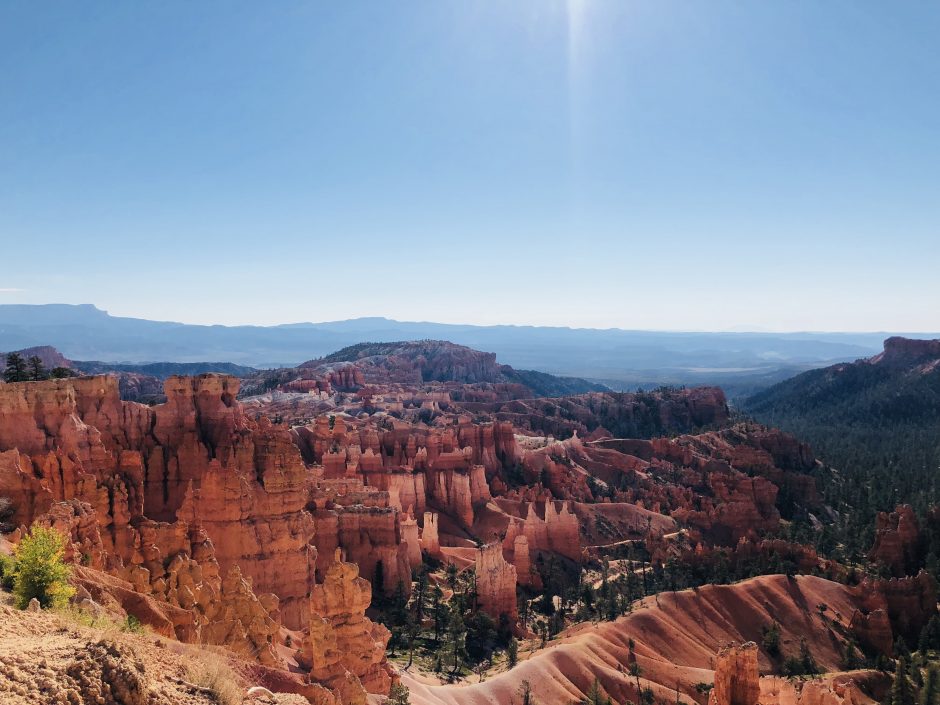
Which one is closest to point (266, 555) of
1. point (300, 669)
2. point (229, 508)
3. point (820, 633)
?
point (229, 508)

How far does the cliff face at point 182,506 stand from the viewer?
2356cm

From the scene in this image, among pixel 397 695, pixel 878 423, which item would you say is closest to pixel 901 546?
pixel 397 695

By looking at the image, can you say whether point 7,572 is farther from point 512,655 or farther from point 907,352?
point 907,352

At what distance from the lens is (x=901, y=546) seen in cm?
6059

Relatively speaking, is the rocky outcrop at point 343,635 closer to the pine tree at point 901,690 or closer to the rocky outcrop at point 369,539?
the rocky outcrop at point 369,539

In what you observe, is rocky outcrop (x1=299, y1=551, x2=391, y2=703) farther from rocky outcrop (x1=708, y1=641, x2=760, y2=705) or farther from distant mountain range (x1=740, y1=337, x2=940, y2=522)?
distant mountain range (x1=740, y1=337, x2=940, y2=522)

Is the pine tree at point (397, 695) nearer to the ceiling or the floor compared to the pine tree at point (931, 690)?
nearer to the ceiling

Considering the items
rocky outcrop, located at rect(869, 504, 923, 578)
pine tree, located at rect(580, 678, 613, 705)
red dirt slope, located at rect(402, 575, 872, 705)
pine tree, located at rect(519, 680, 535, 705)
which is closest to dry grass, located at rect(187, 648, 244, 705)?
red dirt slope, located at rect(402, 575, 872, 705)

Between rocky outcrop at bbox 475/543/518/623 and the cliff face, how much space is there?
13.1 metres

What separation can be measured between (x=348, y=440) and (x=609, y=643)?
3861cm

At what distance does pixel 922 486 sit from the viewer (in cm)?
8494

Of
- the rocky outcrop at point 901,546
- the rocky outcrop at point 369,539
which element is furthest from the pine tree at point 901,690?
the rocky outcrop at point 369,539

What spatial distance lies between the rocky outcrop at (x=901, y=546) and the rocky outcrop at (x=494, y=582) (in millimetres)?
32632

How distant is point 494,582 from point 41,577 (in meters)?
34.9
